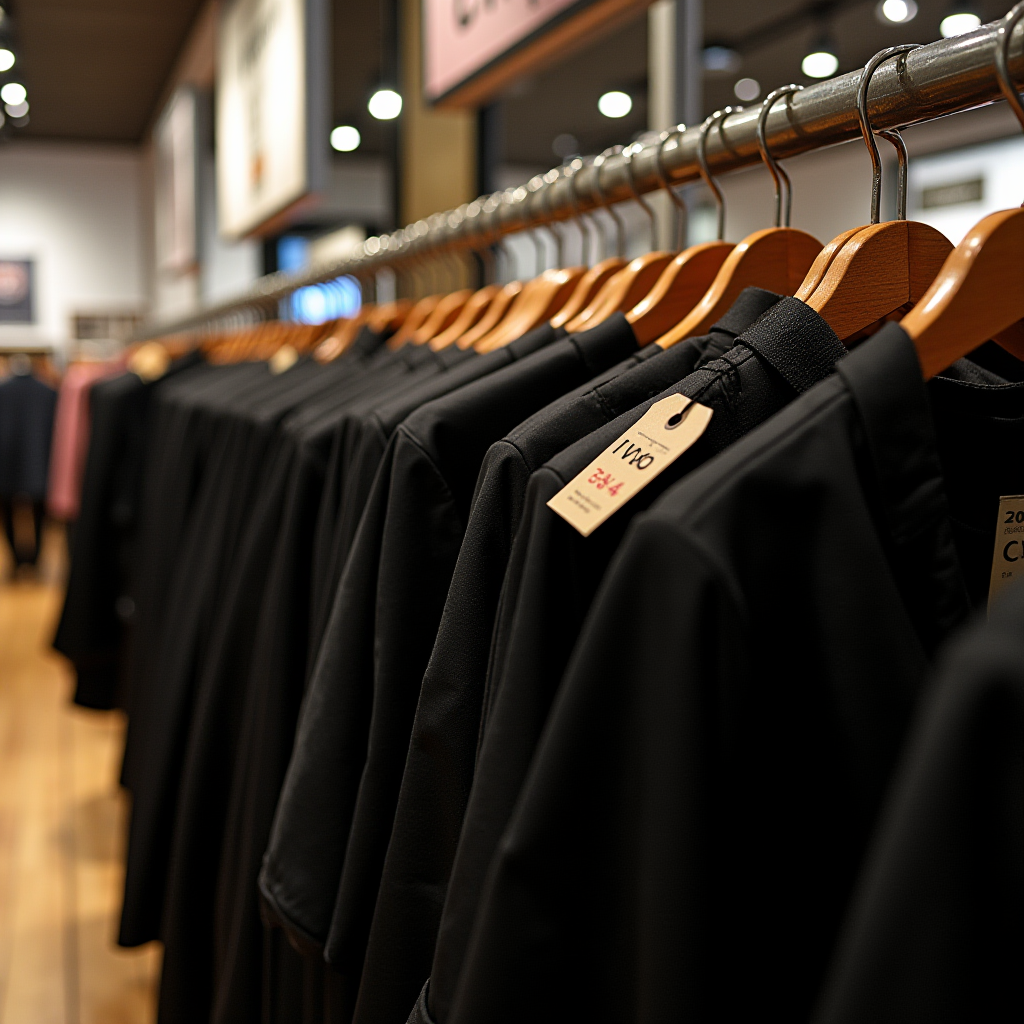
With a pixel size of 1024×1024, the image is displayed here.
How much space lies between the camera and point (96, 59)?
262 inches

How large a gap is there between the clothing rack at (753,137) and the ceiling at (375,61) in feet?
0.46

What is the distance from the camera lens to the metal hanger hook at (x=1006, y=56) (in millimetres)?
603

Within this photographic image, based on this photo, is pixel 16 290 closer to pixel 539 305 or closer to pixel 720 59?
pixel 720 59

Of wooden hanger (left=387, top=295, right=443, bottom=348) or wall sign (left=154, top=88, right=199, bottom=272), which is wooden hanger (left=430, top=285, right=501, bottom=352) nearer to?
wooden hanger (left=387, top=295, right=443, bottom=348)

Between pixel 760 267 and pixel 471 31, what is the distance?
135 centimetres

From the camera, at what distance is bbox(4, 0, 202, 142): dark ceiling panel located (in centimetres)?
574

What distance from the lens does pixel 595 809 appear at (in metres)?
0.52

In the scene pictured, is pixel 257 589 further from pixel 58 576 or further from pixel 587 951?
pixel 58 576

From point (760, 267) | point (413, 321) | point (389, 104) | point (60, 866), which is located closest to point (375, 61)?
point (389, 104)

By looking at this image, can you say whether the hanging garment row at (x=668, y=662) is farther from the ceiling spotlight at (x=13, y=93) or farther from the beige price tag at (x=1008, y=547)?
the ceiling spotlight at (x=13, y=93)

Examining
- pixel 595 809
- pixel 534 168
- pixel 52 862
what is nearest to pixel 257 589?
pixel 595 809

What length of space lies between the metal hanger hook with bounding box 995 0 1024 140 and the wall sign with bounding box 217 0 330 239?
216 centimetres

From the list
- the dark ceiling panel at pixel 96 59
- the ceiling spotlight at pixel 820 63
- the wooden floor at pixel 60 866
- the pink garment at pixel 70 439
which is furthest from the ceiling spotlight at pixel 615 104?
the dark ceiling panel at pixel 96 59

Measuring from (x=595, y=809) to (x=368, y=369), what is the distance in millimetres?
922
